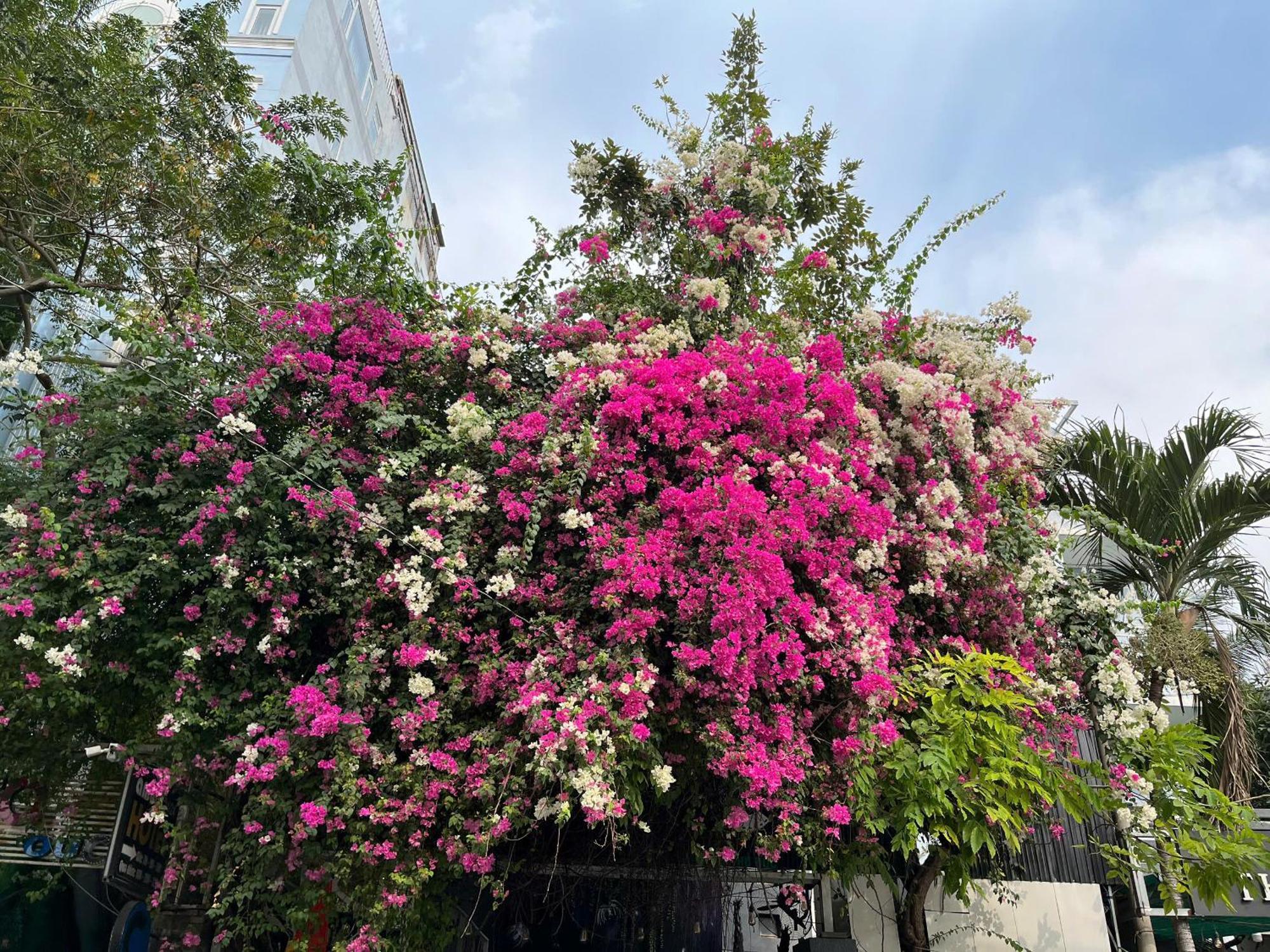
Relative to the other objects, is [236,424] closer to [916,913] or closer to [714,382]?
[714,382]

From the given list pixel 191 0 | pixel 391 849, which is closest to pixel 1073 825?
pixel 391 849

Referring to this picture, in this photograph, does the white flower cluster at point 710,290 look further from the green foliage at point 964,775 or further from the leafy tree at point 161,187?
the green foliage at point 964,775

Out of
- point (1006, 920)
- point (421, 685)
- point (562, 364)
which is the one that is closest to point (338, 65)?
point (562, 364)

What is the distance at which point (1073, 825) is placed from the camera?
8094 mm

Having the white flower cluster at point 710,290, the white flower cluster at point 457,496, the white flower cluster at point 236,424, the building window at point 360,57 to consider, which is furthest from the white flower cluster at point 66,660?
the building window at point 360,57

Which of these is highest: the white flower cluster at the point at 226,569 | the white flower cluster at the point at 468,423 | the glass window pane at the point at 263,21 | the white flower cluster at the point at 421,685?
the glass window pane at the point at 263,21

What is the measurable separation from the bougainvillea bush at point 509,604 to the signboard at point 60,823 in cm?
66

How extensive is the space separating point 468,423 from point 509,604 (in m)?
1.37

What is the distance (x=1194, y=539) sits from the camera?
756 cm

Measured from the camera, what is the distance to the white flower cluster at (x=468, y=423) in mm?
5930

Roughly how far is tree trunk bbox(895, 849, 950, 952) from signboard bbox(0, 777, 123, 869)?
23.1ft

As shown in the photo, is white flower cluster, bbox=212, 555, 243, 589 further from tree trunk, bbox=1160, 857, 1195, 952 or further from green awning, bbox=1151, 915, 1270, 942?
green awning, bbox=1151, 915, 1270, 942

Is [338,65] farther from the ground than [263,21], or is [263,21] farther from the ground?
[338,65]

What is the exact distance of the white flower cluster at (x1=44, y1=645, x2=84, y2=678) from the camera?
4844 mm
